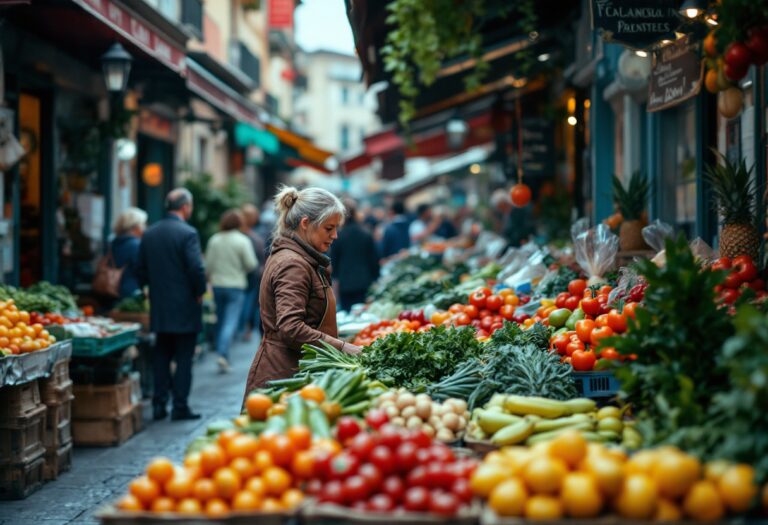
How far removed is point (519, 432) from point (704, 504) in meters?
1.14

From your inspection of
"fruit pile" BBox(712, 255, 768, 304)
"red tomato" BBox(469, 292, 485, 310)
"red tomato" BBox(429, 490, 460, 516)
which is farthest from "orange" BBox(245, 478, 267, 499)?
"red tomato" BBox(469, 292, 485, 310)

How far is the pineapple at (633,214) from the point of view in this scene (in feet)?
26.9

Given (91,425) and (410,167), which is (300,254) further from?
(410,167)

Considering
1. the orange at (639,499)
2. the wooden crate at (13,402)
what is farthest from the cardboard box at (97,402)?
the orange at (639,499)

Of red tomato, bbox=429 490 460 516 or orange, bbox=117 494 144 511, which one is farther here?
orange, bbox=117 494 144 511

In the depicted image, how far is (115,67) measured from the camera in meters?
10.5

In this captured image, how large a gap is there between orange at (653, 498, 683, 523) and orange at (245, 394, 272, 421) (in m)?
1.80

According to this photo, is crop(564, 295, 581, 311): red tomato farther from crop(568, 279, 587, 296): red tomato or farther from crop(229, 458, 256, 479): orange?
crop(229, 458, 256, 479): orange

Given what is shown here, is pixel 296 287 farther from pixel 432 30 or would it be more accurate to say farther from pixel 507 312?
pixel 432 30

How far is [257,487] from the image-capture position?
11.0 ft

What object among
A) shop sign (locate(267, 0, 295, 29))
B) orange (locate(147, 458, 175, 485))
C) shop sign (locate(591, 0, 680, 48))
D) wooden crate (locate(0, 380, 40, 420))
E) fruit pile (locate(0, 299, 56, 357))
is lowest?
wooden crate (locate(0, 380, 40, 420))

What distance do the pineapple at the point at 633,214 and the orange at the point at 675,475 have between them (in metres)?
5.28

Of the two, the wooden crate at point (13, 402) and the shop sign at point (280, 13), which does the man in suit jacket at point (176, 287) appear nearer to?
the wooden crate at point (13, 402)

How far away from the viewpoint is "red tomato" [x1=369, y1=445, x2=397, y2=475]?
3340 millimetres
